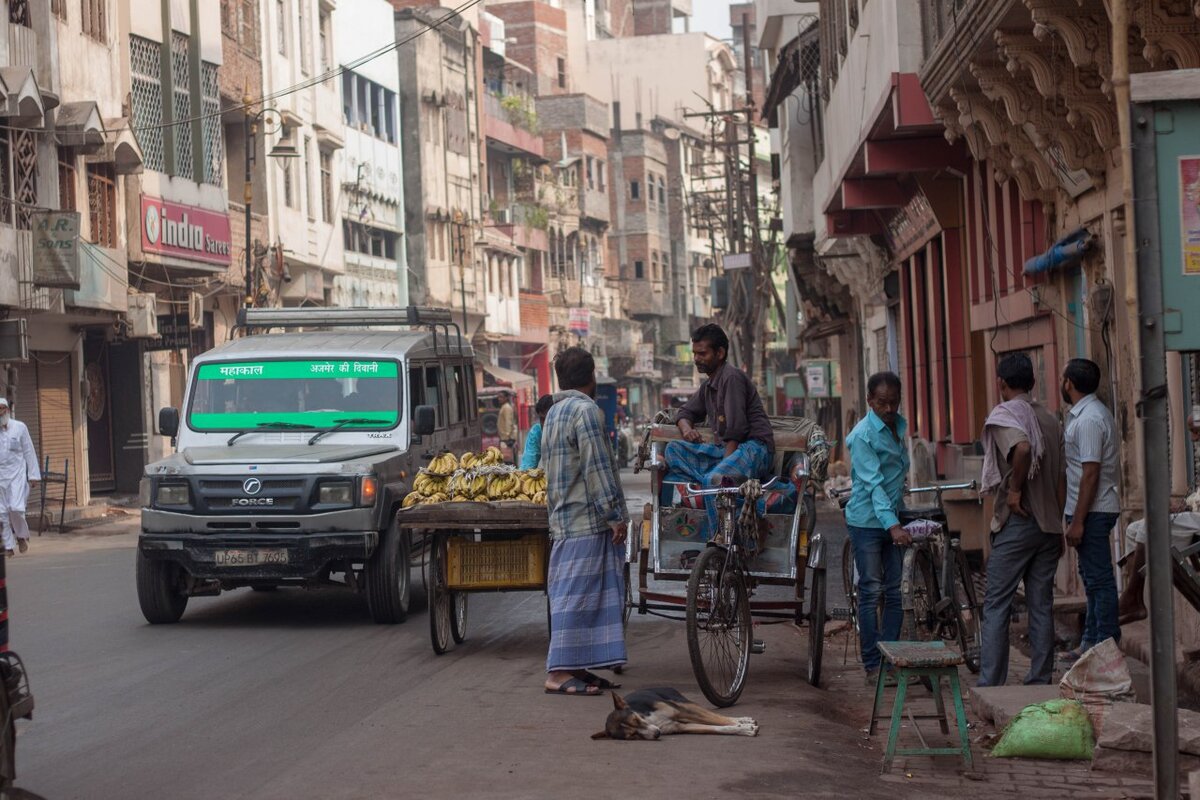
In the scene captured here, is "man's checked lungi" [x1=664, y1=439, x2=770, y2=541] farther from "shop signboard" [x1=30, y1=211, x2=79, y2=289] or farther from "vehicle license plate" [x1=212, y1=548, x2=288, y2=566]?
"shop signboard" [x1=30, y1=211, x2=79, y2=289]

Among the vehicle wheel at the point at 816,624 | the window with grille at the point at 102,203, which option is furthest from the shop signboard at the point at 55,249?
the vehicle wheel at the point at 816,624

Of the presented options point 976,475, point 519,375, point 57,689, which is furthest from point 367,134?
A: point 57,689

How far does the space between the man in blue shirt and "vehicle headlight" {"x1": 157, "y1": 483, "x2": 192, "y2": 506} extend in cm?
548

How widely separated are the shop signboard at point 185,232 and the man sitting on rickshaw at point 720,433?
2507 cm

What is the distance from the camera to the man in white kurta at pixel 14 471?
16.6 meters

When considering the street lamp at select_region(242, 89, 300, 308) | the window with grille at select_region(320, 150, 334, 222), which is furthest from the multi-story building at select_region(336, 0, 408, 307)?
the street lamp at select_region(242, 89, 300, 308)

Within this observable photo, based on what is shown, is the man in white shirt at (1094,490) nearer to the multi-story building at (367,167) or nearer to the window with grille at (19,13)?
the window with grille at (19,13)

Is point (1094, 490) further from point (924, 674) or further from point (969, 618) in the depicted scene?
point (969, 618)

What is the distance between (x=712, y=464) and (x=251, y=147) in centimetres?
3114

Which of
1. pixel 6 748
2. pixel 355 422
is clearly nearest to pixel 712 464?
pixel 355 422

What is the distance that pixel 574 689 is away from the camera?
372 inches

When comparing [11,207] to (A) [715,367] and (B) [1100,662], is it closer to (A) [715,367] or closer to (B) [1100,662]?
(A) [715,367]

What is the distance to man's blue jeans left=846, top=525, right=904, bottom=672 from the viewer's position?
388 inches

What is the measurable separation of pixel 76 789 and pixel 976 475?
11.3 m
